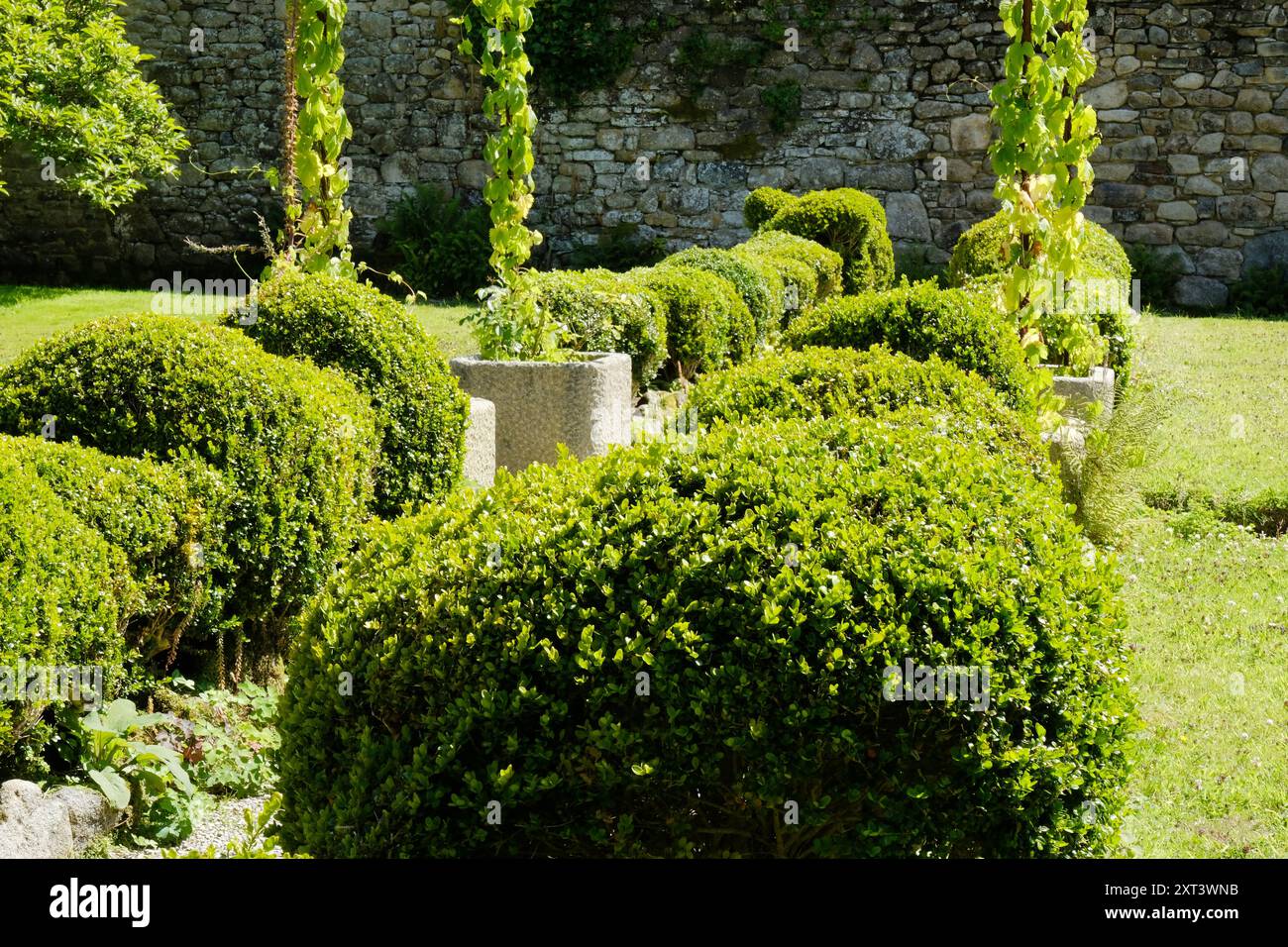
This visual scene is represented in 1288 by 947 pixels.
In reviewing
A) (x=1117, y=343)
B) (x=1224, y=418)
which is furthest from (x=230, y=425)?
(x=1224, y=418)

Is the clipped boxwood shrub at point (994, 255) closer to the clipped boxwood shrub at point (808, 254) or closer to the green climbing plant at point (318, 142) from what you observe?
the clipped boxwood shrub at point (808, 254)

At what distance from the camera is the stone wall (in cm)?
1426

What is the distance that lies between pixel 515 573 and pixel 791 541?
1.80ft

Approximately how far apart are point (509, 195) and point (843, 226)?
251 inches

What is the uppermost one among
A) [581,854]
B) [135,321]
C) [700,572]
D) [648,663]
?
[135,321]

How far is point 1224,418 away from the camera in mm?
8258

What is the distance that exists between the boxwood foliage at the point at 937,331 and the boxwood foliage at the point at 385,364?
60.9 inches

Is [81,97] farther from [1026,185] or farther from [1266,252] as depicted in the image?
[1266,252]

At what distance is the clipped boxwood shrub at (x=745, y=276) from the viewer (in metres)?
9.02

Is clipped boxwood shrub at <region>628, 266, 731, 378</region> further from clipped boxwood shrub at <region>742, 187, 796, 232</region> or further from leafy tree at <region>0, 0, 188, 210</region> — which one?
leafy tree at <region>0, 0, 188, 210</region>

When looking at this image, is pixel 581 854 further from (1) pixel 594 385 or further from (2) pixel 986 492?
(1) pixel 594 385

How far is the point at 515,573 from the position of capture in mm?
2449
